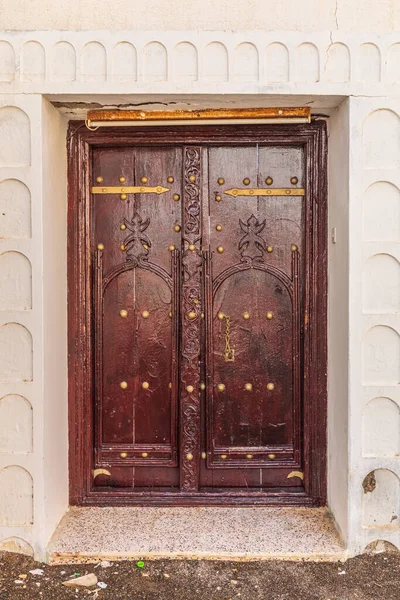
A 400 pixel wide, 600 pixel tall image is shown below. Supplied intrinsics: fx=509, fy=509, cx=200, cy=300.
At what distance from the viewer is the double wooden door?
2.70 meters

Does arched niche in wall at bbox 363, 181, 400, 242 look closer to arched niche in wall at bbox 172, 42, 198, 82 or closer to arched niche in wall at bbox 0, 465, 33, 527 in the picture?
arched niche in wall at bbox 172, 42, 198, 82

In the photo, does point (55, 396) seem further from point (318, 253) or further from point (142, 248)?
point (318, 253)

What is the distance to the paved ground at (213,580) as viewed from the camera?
216cm

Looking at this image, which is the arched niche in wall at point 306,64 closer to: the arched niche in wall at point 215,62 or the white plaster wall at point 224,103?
the white plaster wall at point 224,103

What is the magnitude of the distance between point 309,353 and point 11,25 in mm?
2161

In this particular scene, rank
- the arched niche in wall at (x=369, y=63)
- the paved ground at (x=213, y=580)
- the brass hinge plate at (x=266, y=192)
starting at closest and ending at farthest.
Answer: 1. the paved ground at (x=213, y=580)
2. the arched niche in wall at (x=369, y=63)
3. the brass hinge plate at (x=266, y=192)

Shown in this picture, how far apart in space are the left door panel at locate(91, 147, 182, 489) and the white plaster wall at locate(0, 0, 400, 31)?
2.01ft

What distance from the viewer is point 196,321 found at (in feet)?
8.96

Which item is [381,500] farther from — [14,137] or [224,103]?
[14,137]

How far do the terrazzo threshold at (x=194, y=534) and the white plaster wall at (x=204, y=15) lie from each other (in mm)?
2386

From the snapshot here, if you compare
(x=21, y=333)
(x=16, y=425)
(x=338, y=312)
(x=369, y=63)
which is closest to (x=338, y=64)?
(x=369, y=63)

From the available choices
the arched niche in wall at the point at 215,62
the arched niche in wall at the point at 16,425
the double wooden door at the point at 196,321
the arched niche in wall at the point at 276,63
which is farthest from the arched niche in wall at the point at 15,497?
the arched niche in wall at the point at 276,63

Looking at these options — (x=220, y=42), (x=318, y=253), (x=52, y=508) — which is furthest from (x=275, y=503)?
(x=220, y=42)

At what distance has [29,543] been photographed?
94.2 inches
